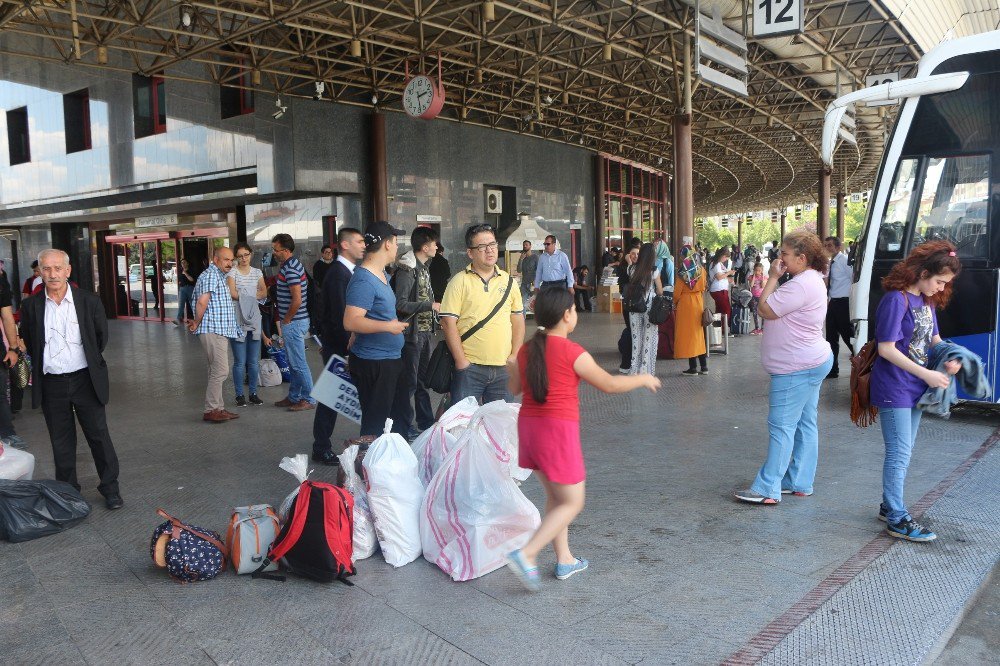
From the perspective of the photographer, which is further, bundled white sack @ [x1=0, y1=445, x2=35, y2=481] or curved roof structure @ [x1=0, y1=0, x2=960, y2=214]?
curved roof structure @ [x1=0, y1=0, x2=960, y2=214]

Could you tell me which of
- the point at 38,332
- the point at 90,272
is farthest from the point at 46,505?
the point at 90,272

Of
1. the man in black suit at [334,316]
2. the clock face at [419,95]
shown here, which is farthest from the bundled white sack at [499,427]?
the clock face at [419,95]

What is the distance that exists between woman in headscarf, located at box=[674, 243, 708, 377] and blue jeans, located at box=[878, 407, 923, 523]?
577cm

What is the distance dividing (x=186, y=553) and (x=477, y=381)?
6.65 ft

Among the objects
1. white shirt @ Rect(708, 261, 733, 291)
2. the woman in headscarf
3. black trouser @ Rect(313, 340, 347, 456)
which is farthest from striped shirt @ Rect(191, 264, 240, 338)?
white shirt @ Rect(708, 261, 733, 291)

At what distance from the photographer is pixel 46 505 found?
4.79 metres

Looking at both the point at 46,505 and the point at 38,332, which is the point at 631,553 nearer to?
the point at 46,505

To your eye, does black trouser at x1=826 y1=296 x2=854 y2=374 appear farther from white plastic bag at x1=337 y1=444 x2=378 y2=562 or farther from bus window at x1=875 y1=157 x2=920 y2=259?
white plastic bag at x1=337 y1=444 x2=378 y2=562

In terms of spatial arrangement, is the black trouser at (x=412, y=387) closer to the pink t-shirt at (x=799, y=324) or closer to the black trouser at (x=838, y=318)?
the pink t-shirt at (x=799, y=324)

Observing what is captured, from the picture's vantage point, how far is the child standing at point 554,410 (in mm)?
3604

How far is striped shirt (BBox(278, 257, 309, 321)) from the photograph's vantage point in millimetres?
8180

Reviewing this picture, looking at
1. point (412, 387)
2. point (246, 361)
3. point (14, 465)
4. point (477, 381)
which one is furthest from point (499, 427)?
point (246, 361)

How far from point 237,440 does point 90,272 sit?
2124 cm

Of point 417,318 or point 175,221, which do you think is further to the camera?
point 175,221
